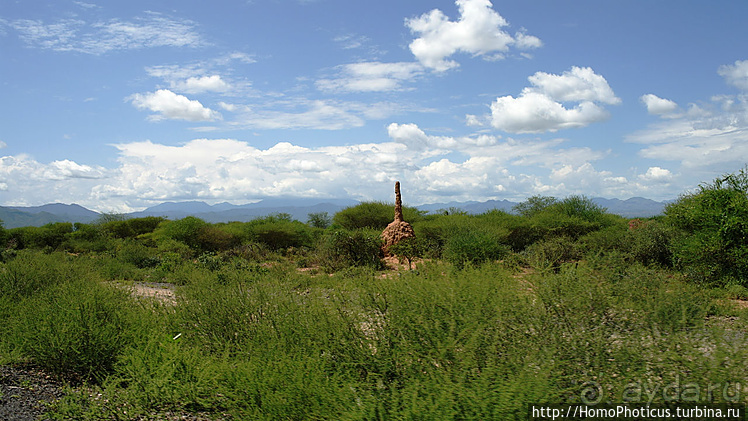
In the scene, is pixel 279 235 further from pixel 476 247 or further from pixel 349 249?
pixel 476 247

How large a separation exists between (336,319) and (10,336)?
18.0 ft

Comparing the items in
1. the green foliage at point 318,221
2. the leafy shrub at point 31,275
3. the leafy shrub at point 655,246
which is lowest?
the leafy shrub at point 655,246

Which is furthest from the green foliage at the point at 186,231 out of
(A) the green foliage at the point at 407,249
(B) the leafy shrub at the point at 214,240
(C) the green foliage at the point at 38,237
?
(A) the green foliage at the point at 407,249

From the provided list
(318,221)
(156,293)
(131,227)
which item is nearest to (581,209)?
(318,221)

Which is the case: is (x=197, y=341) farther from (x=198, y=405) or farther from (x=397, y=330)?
(x=397, y=330)

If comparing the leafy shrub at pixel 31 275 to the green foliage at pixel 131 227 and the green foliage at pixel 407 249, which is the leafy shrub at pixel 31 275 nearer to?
the green foliage at pixel 407 249

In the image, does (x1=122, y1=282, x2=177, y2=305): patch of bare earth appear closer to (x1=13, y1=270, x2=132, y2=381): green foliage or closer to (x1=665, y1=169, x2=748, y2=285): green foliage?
(x1=13, y1=270, x2=132, y2=381): green foliage

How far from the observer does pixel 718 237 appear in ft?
48.3

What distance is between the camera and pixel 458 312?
4.52 m

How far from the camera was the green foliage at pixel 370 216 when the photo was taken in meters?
33.2

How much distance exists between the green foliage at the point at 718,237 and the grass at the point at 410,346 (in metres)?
11.4

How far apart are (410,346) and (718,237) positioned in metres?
14.1

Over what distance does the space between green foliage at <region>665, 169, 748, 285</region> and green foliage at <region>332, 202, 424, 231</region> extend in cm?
1781

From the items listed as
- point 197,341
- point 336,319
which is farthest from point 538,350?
point 197,341
